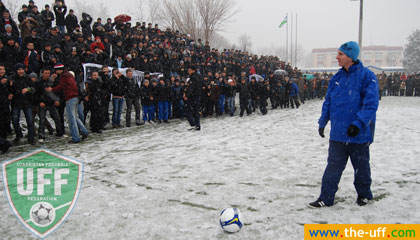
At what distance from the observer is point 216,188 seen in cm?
458

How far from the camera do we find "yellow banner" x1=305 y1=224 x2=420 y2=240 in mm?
3148

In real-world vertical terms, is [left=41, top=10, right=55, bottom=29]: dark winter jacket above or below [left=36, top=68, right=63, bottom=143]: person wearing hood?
above

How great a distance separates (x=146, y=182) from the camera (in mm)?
Result: 4941

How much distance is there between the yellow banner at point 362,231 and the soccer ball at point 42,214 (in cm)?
306

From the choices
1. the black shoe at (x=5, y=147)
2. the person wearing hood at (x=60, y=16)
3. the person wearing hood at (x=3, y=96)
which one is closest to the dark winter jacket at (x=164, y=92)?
the person wearing hood at (x=60, y=16)

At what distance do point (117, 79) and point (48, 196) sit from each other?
6775 mm

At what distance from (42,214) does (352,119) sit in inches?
162

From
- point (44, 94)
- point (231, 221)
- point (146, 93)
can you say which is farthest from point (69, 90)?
point (231, 221)

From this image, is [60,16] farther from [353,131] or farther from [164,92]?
[353,131]

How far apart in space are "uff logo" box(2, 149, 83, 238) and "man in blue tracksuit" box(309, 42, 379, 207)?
3356 millimetres

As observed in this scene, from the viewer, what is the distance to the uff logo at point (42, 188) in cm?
367

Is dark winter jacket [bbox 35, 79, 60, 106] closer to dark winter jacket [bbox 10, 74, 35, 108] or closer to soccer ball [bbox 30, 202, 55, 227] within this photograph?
dark winter jacket [bbox 10, 74, 35, 108]

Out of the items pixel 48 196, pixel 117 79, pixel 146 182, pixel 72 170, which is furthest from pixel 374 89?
pixel 117 79

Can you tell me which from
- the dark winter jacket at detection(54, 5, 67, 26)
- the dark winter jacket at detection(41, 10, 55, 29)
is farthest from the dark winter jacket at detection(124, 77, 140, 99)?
the dark winter jacket at detection(41, 10, 55, 29)
